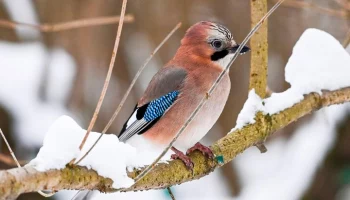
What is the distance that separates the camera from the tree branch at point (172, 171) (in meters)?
1.63

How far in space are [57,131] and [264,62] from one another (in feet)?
4.94

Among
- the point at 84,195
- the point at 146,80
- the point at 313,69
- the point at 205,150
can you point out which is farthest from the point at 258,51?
the point at 146,80

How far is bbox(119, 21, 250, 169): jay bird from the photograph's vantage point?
9.64 ft

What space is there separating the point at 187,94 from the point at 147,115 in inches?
9.2

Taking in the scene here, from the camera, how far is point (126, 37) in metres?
5.27

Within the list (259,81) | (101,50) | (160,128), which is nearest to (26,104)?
(101,50)

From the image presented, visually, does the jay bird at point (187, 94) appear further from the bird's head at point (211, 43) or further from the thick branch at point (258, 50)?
the thick branch at point (258, 50)

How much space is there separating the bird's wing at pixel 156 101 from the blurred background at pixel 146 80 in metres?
1.35

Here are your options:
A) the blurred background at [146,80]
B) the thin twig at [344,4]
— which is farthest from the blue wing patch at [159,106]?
the blurred background at [146,80]

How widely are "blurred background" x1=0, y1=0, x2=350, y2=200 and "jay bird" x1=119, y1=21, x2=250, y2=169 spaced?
116 cm

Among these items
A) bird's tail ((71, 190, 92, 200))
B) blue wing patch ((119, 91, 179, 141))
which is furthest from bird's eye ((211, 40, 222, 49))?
bird's tail ((71, 190, 92, 200))

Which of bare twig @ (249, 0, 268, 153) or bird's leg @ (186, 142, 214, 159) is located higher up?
bare twig @ (249, 0, 268, 153)

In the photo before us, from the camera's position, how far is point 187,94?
306cm

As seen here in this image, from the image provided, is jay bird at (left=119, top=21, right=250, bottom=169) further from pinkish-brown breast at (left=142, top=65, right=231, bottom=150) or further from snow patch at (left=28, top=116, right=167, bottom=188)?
snow patch at (left=28, top=116, right=167, bottom=188)
